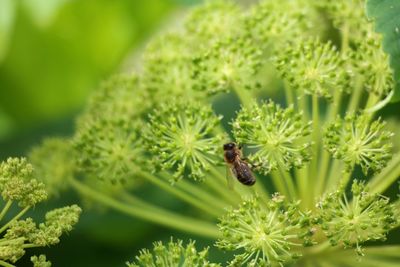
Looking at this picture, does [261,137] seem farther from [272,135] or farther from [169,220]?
[169,220]

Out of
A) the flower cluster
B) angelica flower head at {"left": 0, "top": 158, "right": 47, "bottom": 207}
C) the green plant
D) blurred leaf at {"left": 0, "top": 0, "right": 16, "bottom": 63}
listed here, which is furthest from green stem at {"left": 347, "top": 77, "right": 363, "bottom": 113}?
blurred leaf at {"left": 0, "top": 0, "right": 16, "bottom": 63}

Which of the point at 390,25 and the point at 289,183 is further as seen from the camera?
the point at 289,183

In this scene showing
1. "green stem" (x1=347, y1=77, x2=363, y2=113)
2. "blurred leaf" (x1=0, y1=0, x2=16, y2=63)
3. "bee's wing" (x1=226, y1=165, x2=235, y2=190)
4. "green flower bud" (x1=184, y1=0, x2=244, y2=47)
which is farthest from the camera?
"blurred leaf" (x1=0, y1=0, x2=16, y2=63)

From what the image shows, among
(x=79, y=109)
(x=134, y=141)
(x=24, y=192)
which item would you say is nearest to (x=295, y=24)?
(x=134, y=141)

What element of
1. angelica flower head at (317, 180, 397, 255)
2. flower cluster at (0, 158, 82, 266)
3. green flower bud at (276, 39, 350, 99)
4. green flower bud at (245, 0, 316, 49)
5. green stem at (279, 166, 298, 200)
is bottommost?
flower cluster at (0, 158, 82, 266)

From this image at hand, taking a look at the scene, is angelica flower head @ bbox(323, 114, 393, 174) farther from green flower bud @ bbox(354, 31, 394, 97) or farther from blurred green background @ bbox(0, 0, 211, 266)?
blurred green background @ bbox(0, 0, 211, 266)

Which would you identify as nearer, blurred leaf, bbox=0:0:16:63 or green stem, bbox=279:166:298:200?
green stem, bbox=279:166:298:200

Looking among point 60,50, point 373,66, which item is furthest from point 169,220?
point 60,50

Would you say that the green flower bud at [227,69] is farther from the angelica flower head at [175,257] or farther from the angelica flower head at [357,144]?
the angelica flower head at [175,257]
